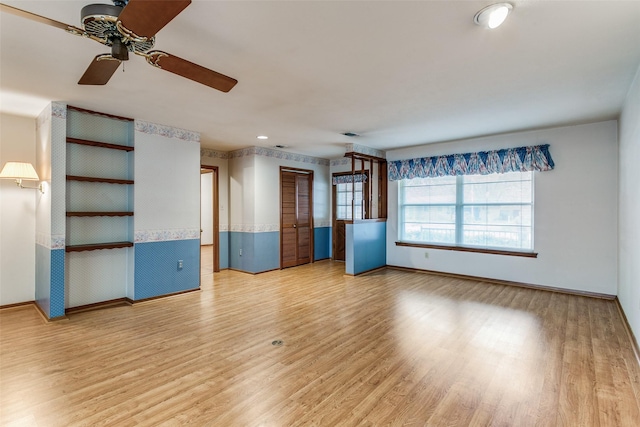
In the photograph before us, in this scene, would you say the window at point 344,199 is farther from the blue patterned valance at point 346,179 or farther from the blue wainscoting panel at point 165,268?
the blue wainscoting panel at point 165,268

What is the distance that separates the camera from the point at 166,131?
4590 millimetres

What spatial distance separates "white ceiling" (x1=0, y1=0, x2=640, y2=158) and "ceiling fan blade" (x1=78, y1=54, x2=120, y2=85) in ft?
0.80

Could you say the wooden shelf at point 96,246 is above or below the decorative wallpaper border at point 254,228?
below

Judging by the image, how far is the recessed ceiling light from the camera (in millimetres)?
1854

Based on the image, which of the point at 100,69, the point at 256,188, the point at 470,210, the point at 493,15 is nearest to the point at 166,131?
the point at 256,188

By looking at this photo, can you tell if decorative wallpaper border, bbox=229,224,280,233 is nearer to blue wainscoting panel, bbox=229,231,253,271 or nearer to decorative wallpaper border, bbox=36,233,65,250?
blue wainscoting panel, bbox=229,231,253,271

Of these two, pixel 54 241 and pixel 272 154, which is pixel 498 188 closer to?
pixel 272 154

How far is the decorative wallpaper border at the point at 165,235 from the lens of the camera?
4344mm

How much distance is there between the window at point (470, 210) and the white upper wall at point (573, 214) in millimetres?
210

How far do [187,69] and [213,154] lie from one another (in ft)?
14.6

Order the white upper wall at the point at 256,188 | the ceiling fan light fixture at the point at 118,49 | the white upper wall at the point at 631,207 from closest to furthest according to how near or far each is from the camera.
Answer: the ceiling fan light fixture at the point at 118,49, the white upper wall at the point at 631,207, the white upper wall at the point at 256,188

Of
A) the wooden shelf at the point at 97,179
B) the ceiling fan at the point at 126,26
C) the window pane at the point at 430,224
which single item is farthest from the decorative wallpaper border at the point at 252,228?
the ceiling fan at the point at 126,26

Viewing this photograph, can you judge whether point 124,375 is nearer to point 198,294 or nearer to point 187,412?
point 187,412

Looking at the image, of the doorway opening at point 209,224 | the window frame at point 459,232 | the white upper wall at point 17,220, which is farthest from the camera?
the doorway opening at point 209,224
